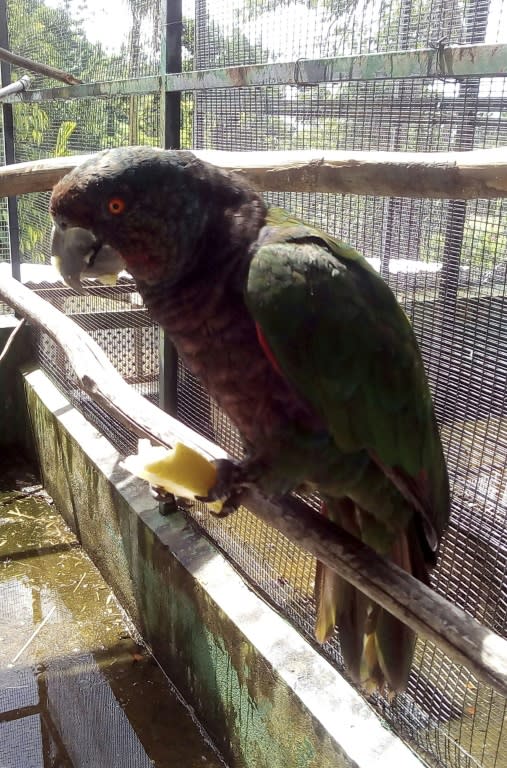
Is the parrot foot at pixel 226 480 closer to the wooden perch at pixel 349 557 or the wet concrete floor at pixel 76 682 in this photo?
the wooden perch at pixel 349 557

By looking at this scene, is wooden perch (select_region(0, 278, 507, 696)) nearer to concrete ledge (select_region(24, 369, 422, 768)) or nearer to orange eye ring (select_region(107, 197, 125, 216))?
orange eye ring (select_region(107, 197, 125, 216))

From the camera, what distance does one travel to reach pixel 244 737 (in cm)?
211

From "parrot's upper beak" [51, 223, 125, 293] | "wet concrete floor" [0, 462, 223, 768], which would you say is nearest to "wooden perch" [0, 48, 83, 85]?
"parrot's upper beak" [51, 223, 125, 293]

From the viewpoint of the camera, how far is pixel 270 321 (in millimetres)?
1161

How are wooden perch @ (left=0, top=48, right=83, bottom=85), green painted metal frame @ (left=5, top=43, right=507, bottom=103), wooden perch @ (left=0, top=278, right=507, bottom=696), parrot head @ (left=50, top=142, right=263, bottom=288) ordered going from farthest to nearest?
wooden perch @ (left=0, top=48, right=83, bottom=85)
green painted metal frame @ (left=5, top=43, right=507, bottom=103)
parrot head @ (left=50, top=142, right=263, bottom=288)
wooden perch @ (left=0, top=278, right=507, bottom=696)

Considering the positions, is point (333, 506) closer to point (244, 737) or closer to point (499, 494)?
point (499, 494)

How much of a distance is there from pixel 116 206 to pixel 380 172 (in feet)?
1.72

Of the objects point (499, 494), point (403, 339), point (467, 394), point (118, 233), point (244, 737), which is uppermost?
point (118, 233)

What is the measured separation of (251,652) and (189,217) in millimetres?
1403

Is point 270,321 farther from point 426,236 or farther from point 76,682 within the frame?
point 76,682

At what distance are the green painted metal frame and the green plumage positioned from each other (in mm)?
527

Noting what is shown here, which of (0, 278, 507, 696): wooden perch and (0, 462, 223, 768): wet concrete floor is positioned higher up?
(0, 278, 507, 696): wooden perch

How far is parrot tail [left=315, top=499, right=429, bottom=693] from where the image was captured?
4.68 ft

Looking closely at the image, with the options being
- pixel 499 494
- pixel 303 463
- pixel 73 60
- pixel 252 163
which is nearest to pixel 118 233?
pixel 252 163
